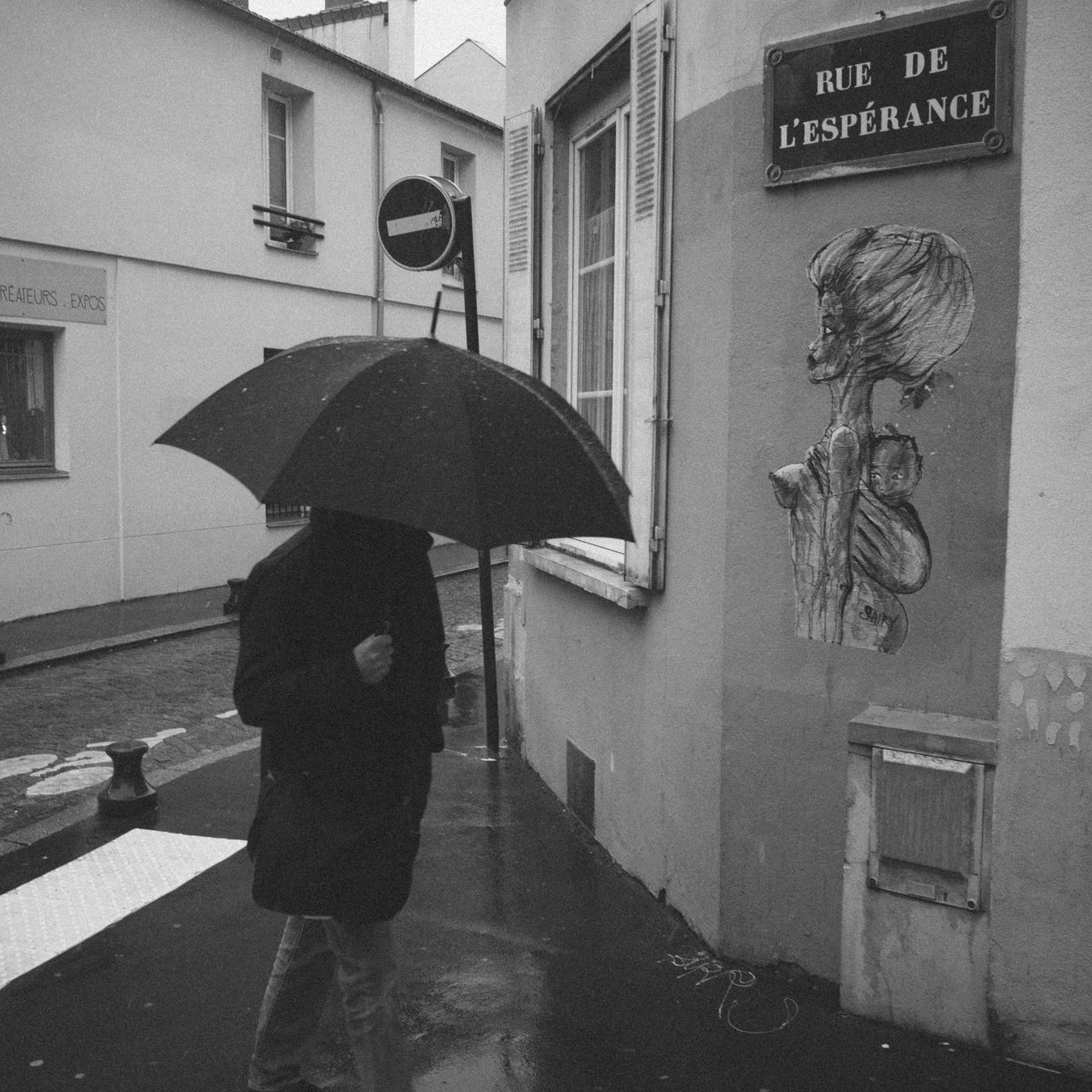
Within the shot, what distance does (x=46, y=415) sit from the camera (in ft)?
42.7

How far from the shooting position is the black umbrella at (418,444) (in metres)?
2.56

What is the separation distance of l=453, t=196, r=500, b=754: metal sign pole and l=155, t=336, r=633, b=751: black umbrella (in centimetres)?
286

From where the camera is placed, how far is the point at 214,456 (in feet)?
9.12

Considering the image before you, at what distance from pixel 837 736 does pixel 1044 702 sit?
0.69m

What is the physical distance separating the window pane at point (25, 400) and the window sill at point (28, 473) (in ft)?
0.58

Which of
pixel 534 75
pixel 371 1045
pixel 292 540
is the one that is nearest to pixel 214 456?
pixel 292 540

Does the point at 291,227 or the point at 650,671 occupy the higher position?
the point at 291,227

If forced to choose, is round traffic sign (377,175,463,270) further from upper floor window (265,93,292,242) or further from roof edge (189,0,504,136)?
upper floor window (265,93,292,242)

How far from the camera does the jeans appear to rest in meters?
3.08

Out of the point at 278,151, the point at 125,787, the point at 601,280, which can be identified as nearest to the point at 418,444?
the point at 601,280

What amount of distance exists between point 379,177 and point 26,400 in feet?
21.6

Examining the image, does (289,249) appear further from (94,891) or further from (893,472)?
(893,472)

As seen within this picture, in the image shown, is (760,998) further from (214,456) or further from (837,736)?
(214,456)
